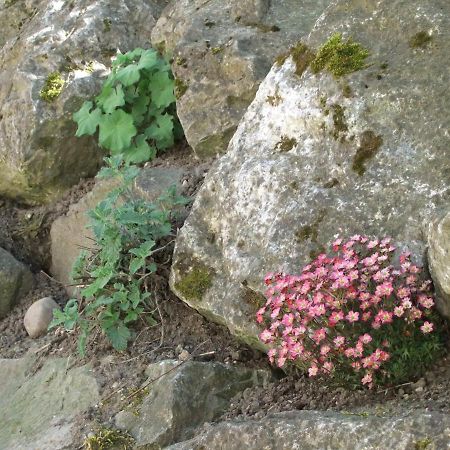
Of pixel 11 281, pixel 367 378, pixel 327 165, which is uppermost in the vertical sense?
pixel 327 165

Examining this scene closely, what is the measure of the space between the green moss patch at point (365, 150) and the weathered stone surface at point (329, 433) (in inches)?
51.1

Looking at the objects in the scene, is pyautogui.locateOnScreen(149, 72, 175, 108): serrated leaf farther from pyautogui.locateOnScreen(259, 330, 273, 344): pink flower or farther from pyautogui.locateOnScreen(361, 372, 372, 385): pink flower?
pyautogui.locateOnScreen(361, 372, 372, 385): pink flower

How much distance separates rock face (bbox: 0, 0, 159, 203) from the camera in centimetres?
623

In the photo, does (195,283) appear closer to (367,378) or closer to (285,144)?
(285,144)

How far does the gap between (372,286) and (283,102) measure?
1.39 metres

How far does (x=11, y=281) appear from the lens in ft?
19.3

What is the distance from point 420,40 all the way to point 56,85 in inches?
123

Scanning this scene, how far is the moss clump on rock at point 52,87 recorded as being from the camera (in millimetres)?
6246

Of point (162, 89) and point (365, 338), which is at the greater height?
point (162, 89)

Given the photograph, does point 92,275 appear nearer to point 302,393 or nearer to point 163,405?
point 163,405

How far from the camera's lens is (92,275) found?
4711 mm

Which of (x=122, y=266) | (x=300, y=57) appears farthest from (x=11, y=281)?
(x=300, y=57)

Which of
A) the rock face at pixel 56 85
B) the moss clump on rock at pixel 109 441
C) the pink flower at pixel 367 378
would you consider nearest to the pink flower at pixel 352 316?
the pink flower at pixel 367 378

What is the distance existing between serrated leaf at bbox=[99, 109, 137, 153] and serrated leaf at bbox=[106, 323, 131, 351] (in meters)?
1.64
